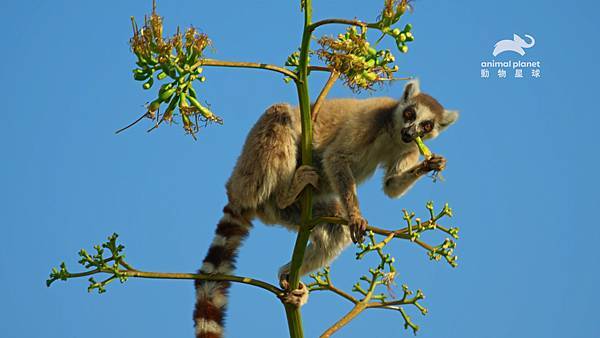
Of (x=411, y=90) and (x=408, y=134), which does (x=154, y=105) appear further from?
(x=411, y=90)

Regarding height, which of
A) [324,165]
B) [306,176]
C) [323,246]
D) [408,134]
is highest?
[408,134]

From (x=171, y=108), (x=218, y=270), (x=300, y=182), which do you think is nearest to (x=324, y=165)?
(x=300, y=182)

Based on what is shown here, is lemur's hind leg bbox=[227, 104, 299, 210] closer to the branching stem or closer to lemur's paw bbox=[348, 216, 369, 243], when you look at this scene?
lemur's paw bbox=[348, 216, 369, 243]

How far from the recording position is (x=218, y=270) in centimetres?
591

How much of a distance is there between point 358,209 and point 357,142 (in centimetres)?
96

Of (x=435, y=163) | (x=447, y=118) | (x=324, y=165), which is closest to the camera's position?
(x=435, y=163)

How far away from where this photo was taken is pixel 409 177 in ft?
21.0

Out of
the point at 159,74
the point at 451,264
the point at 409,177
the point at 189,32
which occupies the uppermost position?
the point at 409,177

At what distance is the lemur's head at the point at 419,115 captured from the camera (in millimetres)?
6345

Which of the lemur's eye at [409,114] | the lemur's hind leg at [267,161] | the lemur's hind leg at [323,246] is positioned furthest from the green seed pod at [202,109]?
the lemur's eye at [409,114]

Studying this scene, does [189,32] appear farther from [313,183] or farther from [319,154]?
[319,154]

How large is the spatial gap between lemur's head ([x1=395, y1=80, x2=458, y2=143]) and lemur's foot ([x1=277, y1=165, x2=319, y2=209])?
38.9 inches

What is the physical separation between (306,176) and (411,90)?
154 centimetres

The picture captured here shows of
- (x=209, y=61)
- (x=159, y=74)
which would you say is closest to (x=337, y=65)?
(x=209, y=61)
